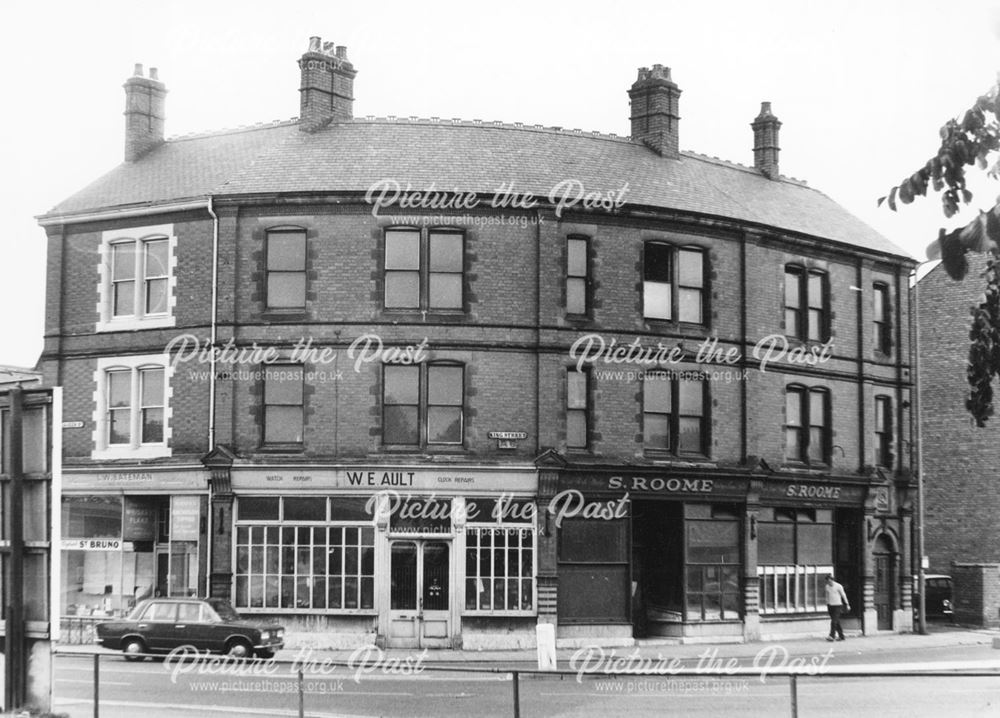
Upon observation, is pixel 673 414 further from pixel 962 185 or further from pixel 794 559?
pixel 962 185

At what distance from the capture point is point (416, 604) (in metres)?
28.5

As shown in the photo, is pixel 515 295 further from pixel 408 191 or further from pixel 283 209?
pixel 283 209

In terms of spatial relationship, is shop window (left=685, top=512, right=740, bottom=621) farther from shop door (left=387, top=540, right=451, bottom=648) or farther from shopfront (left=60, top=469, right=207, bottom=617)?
shopfront (left=60, top=469, right=207, bottom=617)

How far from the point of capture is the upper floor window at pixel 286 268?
Result: 29.5 meters

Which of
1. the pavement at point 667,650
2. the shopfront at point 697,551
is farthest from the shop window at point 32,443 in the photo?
the shopfront at point 697,551

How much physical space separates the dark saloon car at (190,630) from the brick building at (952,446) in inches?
935

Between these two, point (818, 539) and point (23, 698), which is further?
point (818, 539)

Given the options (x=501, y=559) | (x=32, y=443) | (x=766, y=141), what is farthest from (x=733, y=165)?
(x=32, y=443)

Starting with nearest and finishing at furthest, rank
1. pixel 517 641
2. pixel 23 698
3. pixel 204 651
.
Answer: pixel 23 698, pixel 204 651, pixel 517 641

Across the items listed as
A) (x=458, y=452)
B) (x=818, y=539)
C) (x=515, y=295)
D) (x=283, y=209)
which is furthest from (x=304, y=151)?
(x=818, y=539)

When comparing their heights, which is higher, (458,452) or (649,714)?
(458,452)

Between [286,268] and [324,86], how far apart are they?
5534 mm

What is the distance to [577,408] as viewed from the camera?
3000 centimetres

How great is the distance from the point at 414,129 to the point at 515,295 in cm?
563
